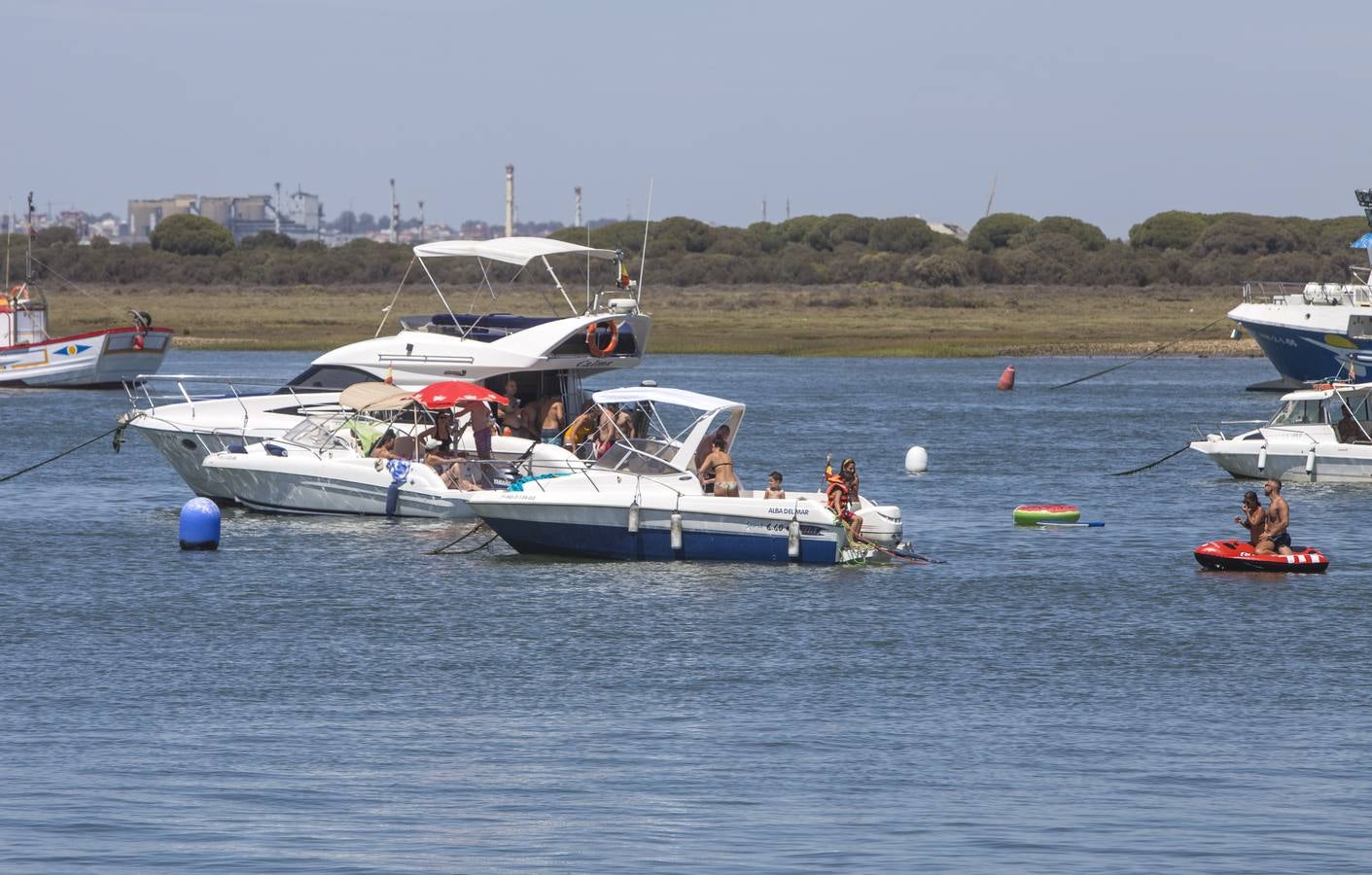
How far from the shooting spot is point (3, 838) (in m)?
15.1

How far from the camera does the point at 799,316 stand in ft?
383

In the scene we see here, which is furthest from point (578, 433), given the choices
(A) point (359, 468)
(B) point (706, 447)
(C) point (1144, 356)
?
(C) point (1144, 356)

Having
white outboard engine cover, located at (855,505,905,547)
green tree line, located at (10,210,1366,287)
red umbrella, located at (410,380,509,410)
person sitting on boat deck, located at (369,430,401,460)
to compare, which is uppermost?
green tree line, located at (10,210,1366,287)

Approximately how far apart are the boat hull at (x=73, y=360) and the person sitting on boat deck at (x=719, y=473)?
42885 mm

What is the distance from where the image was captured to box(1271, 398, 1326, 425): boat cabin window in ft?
134

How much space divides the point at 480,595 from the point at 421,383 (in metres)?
9.08

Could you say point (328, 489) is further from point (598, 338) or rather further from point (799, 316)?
point (799, 316)

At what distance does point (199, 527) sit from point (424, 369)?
5836mm

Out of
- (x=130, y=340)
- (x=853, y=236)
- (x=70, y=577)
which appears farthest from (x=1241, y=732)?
(x=853, y=236)

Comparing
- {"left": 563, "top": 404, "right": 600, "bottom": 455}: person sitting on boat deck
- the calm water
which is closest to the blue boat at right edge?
the calm water

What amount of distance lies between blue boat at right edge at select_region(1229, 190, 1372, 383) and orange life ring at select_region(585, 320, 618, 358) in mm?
32576

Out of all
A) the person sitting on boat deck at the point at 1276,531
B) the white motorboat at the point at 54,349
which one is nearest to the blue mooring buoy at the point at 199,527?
the person sitting on boat deck at the point at 1276,531

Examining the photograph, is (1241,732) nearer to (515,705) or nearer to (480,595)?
(515,705)

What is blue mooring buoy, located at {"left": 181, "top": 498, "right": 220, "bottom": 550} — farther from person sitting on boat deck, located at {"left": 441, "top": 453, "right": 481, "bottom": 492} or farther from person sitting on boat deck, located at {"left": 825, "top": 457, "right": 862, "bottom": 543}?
person sitting on boat deck, located at {"left": 825, "top": 457, "right": 862, "bottom": 543}
